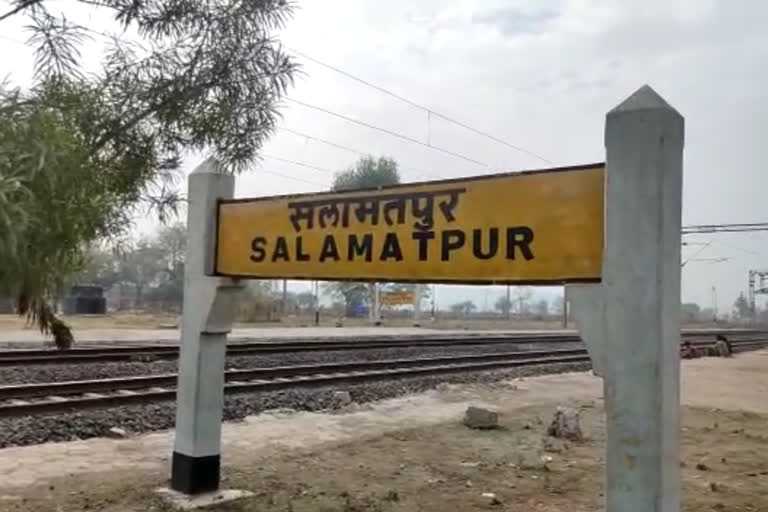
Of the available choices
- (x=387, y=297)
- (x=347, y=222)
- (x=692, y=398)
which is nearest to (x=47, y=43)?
(x=347, y=222)

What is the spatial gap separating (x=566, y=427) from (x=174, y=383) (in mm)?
6587

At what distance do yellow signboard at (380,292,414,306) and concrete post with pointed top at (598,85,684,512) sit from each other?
50705 mm

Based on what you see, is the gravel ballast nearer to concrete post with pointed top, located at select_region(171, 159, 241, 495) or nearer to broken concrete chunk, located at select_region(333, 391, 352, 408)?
broken concrete chunk, located at select_region(333, 391, 352, 408)

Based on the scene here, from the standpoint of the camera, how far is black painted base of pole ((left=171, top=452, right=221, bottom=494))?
6.05 m

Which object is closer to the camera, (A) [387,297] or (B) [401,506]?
(B) [401,506]

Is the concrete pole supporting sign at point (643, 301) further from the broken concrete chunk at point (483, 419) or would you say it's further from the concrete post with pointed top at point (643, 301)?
the broken concrete chunk at point (483, 419)

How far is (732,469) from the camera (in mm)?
8031

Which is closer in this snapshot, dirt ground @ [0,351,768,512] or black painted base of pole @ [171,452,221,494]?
black painted base of pole @ [171,452,221,494]

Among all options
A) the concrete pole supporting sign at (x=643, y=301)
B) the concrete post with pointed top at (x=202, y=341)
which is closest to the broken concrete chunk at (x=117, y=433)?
the concrete post with pointed top at (x=202, y=341)

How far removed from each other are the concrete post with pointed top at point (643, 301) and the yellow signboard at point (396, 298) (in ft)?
166

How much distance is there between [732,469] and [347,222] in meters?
5.33

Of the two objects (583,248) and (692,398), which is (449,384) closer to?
(692,398)

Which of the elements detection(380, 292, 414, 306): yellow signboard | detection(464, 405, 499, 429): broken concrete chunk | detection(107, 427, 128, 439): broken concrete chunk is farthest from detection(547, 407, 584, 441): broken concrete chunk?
detection(380, 292, 414, 306): yellow signboard

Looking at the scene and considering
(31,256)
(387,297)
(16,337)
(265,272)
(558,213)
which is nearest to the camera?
(31,256)
